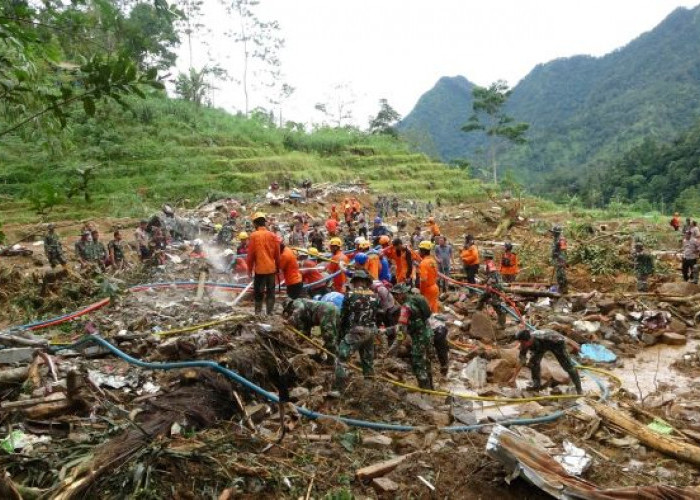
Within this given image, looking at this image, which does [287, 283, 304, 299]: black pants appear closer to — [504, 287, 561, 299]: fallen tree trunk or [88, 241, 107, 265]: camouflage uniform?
[504, 287, 561, 299]: fallen tree trunk

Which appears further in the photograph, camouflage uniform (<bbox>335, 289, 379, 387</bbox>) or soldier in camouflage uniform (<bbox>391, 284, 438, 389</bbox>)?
soldier in camouflage uniform (<bbox>391, 284, 438, 389</bbox>)

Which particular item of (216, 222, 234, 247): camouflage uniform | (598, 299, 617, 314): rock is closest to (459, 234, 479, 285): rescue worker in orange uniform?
(598, 299, 617, 314): rock

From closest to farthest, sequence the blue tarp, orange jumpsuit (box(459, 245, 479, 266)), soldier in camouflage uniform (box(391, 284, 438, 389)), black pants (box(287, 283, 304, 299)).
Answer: soldier in camouflage uniform (box(391, 284, 438, 389))
black pants (box(287, 283, 304, 299))
the blue tarp
orange jumpsuit (box(459, 245, 479, 266))

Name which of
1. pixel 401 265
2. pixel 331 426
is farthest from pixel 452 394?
pixel 401 265

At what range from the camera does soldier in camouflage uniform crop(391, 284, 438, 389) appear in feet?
20.5

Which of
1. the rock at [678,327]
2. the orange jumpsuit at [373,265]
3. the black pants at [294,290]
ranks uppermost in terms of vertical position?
the orange jumpsuit at [373,265]

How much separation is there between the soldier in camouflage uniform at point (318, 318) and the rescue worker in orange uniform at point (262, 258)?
988mm

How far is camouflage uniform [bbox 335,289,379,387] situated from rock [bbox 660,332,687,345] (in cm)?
578

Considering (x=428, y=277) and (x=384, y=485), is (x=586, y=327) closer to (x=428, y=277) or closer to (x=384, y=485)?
(x=428, y=277)

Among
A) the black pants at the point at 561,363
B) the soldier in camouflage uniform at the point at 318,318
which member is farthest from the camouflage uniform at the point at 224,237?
the black pants at the point at 561,363

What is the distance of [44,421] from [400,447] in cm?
318

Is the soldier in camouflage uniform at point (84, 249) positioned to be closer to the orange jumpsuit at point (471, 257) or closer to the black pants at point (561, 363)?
the orange jumpsuit at point (471, 257)

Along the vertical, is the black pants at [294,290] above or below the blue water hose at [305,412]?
above

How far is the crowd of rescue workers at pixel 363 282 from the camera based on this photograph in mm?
6281
